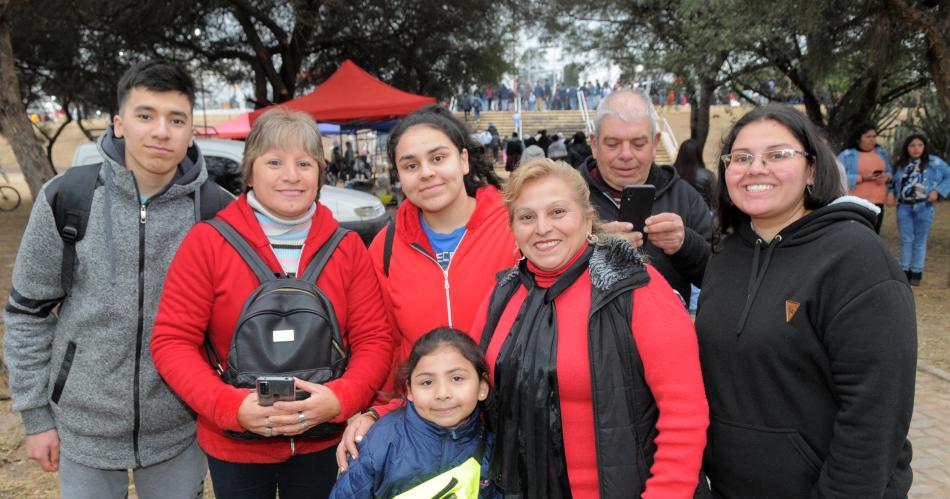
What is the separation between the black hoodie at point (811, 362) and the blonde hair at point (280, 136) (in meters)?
1.45

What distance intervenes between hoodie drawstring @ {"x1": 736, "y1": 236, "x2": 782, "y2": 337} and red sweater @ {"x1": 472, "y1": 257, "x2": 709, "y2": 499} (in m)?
0.15

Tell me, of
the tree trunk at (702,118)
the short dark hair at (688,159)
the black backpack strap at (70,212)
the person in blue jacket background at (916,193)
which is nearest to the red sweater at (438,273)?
the black backpack strap at (70,212)

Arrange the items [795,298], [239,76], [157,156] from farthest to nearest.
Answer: [239,76]
[157,156]
[795,298]

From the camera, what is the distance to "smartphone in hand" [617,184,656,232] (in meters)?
2.52

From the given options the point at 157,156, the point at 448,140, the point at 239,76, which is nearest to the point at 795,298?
the point at 448,140

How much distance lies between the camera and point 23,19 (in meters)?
12.3

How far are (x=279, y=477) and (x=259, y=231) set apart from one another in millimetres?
911

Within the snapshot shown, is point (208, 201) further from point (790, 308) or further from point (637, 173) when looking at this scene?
point (790, 308)

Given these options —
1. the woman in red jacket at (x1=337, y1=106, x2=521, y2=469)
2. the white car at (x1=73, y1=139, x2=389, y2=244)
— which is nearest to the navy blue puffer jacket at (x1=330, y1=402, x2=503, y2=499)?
the woman in red jacket at (x1=337, y1=106, x2=521, y2=469)

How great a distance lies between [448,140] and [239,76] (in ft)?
56.3

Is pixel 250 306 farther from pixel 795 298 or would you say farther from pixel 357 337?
pixel 795 298

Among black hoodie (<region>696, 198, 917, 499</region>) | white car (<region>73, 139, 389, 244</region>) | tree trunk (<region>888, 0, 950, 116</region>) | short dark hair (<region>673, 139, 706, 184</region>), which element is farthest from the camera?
white car (<region>73, 139, 389, 244</region>)

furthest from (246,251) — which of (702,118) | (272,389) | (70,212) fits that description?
(702,118)

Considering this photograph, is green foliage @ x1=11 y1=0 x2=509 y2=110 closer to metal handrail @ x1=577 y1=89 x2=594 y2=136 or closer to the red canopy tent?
the red canopy tent
